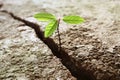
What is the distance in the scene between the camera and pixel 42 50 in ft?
4.52

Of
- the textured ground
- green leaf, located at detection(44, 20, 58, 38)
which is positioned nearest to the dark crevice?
the textured ground

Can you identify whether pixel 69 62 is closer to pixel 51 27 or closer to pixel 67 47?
pixel 67 47

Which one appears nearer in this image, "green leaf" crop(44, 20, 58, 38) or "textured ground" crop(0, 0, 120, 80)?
"textured ground" crop(0, 0, 120, 80)

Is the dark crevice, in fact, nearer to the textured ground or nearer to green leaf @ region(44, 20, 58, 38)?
the textured ground

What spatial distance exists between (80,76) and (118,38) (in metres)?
0.38

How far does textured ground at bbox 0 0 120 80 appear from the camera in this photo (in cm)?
119

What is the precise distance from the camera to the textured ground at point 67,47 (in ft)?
3.92

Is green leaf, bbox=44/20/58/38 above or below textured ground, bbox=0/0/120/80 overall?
above

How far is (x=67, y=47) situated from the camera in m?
1.39

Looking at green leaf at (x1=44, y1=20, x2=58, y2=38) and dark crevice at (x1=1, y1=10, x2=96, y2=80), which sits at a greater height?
green leaf at (x1=44, y1=20, x2=58, y2=38)

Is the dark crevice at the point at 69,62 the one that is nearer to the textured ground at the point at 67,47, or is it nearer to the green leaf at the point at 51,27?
the textured ground at the point at 67,47

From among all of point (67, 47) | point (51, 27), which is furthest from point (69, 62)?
point (51, 27)

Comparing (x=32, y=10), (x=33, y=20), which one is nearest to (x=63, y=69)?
(x=33, y=20)

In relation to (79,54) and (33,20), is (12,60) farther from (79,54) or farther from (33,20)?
(33,20)
